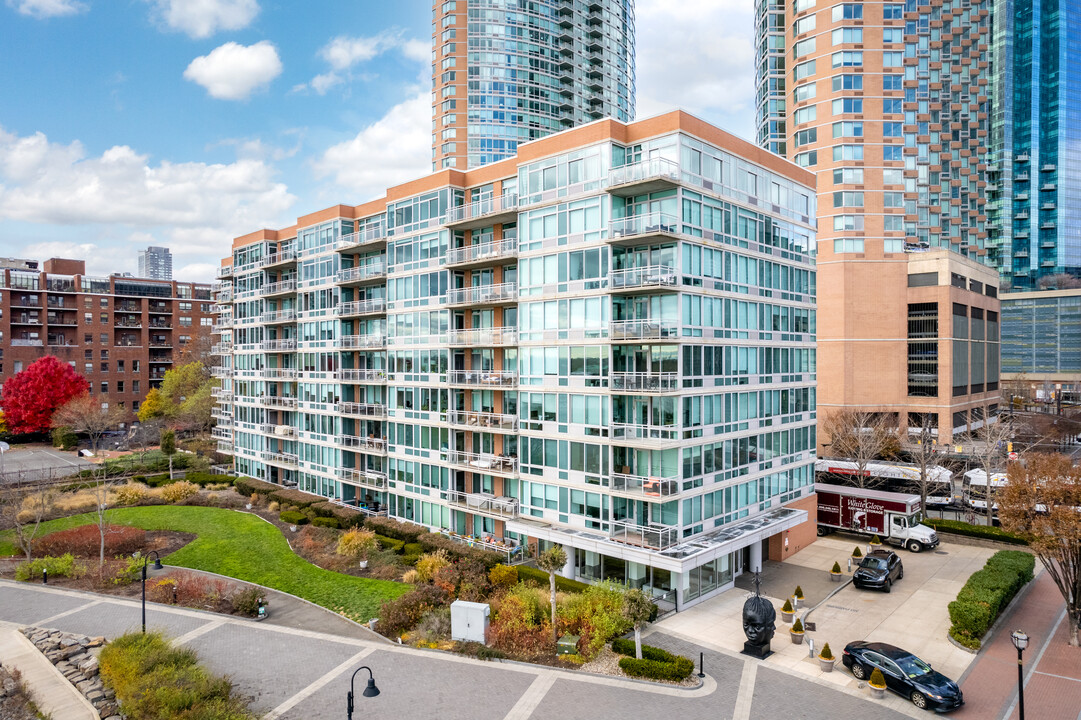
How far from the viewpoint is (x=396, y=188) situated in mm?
37344

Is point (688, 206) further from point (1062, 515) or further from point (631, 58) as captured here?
point (631, 58)

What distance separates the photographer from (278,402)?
49.2 metres

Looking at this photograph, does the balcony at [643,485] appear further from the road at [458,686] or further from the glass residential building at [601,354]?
the road at [458,686]

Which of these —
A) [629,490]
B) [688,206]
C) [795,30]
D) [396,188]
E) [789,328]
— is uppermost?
[795,30]

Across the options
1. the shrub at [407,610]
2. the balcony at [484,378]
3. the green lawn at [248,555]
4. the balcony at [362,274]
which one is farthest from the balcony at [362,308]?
the shrub at [407,610]

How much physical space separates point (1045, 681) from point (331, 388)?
4036cm

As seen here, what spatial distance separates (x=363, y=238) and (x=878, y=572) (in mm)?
34664

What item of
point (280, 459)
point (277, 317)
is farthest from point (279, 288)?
point (280, 459)

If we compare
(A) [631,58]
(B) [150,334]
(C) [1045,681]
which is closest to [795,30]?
(A) [631,58]

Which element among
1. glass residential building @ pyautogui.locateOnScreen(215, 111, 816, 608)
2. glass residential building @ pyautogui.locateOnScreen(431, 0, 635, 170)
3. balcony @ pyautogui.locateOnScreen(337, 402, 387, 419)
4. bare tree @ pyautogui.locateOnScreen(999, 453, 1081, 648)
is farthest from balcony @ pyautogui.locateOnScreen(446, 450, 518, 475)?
glass residential building @ pyautogui.locateOnScreen(431, 0, 635, 170)

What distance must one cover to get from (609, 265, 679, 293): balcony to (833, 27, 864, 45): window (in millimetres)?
48486

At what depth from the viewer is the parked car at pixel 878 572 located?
27.6 meters

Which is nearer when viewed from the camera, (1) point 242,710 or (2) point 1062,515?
(1) point 242,710

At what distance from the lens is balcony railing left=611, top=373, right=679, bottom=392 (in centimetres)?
2528
